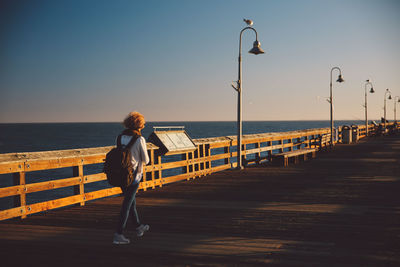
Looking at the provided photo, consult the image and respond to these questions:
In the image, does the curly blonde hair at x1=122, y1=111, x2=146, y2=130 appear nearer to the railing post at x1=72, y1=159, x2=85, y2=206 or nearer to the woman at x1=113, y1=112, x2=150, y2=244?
the woman at x1=113, y1=112, x2=150, y2=244

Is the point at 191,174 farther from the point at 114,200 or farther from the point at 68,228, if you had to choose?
the point at 68,228

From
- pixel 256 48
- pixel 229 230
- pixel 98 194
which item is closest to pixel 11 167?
pixel 98 194

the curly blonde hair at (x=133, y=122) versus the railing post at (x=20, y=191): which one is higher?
the curly blonde hair at (x=133, y=122)

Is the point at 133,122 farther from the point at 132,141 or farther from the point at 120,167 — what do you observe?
the point at 120,167

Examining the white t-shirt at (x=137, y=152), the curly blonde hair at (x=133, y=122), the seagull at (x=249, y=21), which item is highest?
the seagull at (x=249, y=21)

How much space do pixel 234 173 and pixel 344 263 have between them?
9.51 m

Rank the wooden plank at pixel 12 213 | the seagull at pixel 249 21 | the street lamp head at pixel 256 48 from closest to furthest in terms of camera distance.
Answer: the wooden plank at pixel 12 213 → the street lamp head at pixel 256 48 → the seagull at pixel 249 21

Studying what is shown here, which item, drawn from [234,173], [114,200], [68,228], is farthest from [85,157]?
[234,173]

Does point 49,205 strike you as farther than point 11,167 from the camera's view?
Yes

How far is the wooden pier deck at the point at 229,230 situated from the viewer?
5121mm

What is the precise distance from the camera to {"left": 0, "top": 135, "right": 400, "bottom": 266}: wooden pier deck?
16.8 feet

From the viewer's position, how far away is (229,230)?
650 cm

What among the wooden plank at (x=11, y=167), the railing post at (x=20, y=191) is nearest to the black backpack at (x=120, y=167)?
the wooden plank at (x=11, y=167)

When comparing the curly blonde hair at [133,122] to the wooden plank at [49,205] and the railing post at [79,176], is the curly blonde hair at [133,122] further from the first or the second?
the railing post at [79,176]
